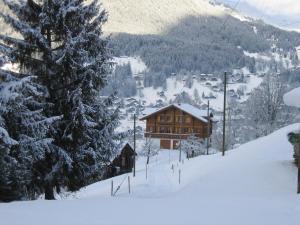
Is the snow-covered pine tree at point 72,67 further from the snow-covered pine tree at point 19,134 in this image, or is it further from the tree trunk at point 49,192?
the snow-covered pine tree at point 19,134

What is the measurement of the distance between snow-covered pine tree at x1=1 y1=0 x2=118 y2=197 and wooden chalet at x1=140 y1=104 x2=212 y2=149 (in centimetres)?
6568

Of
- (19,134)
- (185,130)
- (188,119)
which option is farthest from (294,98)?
(185,130)

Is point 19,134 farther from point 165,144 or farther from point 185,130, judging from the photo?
point 165,144

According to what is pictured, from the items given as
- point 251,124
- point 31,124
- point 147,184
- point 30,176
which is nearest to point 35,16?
point 31,124

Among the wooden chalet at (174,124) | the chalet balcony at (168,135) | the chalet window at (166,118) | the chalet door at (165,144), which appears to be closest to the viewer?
the chalet balcony at (168,135)

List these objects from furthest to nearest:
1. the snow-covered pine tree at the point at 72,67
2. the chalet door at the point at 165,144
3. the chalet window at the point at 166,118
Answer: the chalet window at the point at 166,118 → the chalet door at the point at 165,144 → the snow-covered pine tree at the point at 72,67

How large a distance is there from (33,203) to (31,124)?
355 cm

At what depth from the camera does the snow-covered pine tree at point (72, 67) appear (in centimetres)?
1686

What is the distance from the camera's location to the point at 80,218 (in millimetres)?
9953

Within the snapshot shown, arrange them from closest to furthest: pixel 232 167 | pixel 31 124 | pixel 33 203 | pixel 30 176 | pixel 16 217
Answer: pixel 16 217, pixel 33 203, pixel 31 124, pixel 30 176, pixel 232 167

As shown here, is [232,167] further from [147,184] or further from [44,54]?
[44,54]

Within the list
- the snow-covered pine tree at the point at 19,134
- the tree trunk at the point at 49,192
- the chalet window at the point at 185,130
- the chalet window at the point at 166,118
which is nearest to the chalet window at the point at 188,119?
the chalet window at the point at 185,130

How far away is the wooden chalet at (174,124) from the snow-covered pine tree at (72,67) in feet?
215

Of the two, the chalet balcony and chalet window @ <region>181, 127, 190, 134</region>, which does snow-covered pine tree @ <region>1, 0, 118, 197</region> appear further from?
chalet window @ <region>181, 127, 190, 134</region>
